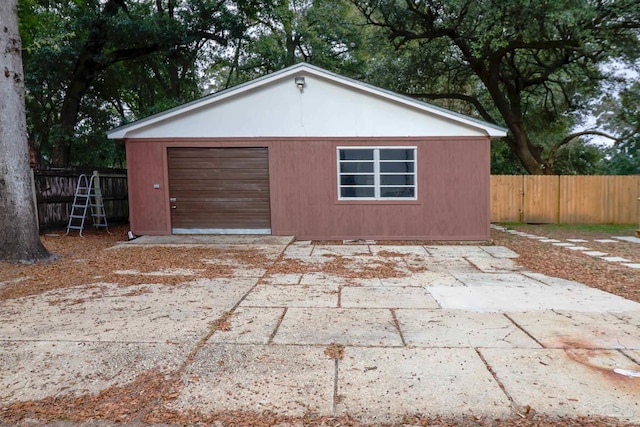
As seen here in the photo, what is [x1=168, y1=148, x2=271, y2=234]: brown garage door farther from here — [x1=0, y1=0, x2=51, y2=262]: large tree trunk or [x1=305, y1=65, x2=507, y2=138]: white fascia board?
[x1=0, y1=0, x2=51, y2=262]: large tree trunk

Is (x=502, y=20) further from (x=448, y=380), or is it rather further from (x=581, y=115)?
(x=448, y=380)

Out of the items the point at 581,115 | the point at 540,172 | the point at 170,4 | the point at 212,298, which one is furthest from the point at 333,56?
the point at 212,298

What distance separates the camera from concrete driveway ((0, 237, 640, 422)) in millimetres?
2332

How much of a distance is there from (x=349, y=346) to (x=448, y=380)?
78 centimetres

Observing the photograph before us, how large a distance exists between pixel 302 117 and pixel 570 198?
9.73m

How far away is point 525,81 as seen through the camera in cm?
1545

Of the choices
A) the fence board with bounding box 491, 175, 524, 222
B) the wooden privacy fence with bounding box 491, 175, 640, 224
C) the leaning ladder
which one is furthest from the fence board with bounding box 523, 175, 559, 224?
the leaning ladder

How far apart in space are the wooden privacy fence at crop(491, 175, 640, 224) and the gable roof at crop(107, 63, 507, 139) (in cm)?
569

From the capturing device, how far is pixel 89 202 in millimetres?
10555

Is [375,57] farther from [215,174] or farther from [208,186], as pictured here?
[208,186]

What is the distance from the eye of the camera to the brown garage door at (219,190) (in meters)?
8.95

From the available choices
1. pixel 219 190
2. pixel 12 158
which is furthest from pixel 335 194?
pixel 12 158

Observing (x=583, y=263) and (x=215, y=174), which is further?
(x=215, y=174)

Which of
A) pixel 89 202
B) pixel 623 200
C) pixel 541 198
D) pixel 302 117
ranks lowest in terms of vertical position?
pixel 623 200
